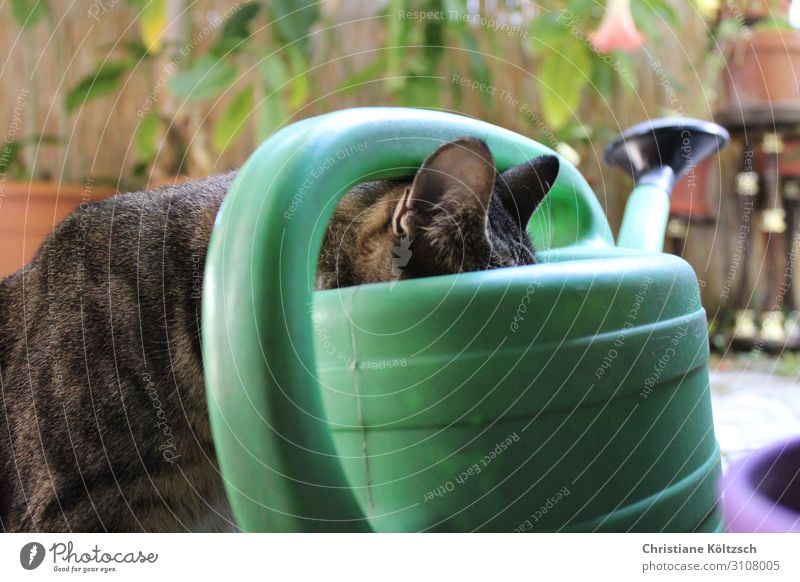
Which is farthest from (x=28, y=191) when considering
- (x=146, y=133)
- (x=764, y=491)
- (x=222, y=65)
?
(x=764, y=491)

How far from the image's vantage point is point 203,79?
61 centimetres

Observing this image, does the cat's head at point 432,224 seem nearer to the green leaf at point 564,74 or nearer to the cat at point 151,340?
the cat at point 151,340

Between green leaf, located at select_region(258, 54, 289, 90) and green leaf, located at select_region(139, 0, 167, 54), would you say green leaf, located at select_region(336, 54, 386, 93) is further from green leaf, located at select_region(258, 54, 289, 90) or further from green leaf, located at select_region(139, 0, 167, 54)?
green leaf, located at select_region(139, 0, 167, 54)

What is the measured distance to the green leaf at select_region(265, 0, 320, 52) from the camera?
1.72ft

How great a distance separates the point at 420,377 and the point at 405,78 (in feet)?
1.10

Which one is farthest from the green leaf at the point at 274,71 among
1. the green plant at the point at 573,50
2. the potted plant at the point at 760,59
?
Result: the potted plant at the point at 760,59

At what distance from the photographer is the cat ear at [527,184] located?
46 cm

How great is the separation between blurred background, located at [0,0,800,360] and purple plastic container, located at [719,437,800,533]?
12 cm

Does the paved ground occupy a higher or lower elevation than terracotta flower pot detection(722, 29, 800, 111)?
lower

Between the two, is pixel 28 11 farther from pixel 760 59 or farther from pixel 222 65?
pixel 760 59

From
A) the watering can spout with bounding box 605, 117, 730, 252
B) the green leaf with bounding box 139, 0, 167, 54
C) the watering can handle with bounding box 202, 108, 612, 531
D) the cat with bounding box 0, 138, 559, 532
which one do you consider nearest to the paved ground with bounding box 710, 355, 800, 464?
the watering can spout with bounding box 605, 117, 730, 252

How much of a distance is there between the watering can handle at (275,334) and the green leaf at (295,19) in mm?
266
